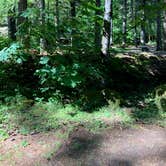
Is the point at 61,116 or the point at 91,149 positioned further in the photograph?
the point at 61,116

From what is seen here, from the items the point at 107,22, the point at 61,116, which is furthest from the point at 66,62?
the point at 107,22

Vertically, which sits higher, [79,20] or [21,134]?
[79,20]

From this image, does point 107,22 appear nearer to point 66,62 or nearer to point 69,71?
point 66,62

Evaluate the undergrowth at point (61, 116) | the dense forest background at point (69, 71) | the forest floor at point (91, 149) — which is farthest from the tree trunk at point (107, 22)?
the forest floor at point (91, 149)

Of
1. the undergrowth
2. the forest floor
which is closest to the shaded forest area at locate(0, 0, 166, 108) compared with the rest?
the undergrowth

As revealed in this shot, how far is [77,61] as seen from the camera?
8.27 m

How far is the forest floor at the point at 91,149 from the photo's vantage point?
18.9 ft

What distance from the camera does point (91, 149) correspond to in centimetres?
615

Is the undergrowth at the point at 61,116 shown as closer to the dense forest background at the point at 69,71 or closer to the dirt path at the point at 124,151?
the dense forest background at the point at 69,71

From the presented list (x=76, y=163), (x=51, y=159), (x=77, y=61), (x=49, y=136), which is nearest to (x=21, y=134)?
(x=49, y=136)

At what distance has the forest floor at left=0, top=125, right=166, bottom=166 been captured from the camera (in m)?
5.77

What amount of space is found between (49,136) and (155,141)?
2117 millimetres

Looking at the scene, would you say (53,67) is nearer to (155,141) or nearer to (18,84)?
(18,84)

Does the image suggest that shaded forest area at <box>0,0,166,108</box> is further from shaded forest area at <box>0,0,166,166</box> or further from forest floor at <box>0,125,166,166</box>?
forest floor at <box>0,125,166,166</box>
